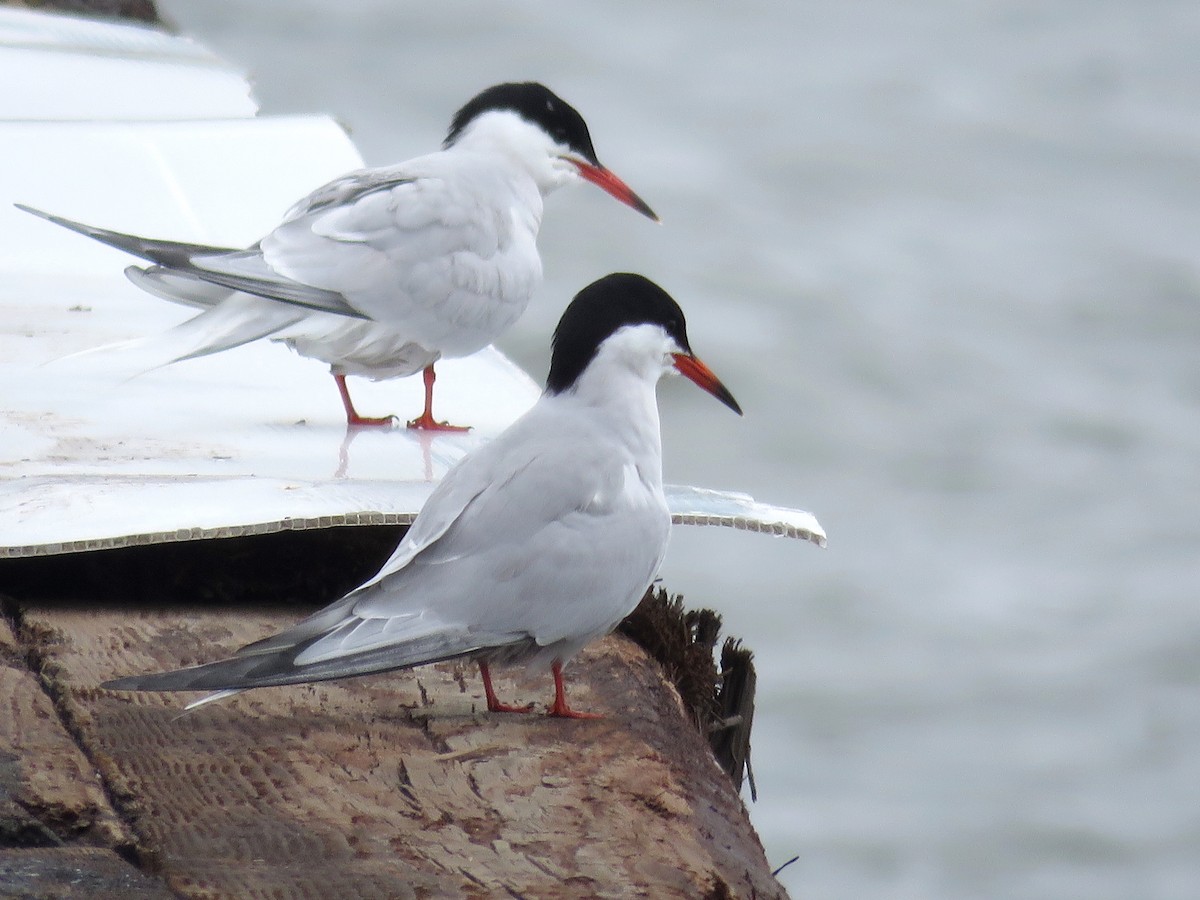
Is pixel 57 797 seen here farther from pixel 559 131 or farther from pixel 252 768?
pixel 559 131

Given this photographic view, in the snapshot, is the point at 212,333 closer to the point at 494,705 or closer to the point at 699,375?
the point at 699,375

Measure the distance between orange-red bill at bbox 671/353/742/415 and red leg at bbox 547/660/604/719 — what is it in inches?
26.4

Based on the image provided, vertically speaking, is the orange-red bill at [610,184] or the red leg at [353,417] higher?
the orange-red bill at [610,184]

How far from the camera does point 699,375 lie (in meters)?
2.89

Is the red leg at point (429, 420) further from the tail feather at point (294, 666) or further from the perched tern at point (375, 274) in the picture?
the tail feather at point (294, 666)

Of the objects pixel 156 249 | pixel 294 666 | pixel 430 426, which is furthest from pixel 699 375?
pixel 294 666

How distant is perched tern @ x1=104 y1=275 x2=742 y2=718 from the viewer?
6.75ft

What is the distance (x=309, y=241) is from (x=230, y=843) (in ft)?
5.71

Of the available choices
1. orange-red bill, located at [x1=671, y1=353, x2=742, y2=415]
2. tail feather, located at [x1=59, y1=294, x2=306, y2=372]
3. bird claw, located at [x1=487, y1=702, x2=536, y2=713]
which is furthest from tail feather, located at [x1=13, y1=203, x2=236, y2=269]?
bird claw, located at [x1=487, y1=702, x2=536, y2=713]

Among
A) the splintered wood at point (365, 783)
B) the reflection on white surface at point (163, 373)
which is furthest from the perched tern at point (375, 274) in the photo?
the splintered wood at point (365, 783)

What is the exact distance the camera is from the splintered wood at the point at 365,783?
5.55ft

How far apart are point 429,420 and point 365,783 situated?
1.55 meters

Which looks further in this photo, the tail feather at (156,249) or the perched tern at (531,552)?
the tail feather at (156,249)

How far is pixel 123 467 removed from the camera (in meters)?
2.79
